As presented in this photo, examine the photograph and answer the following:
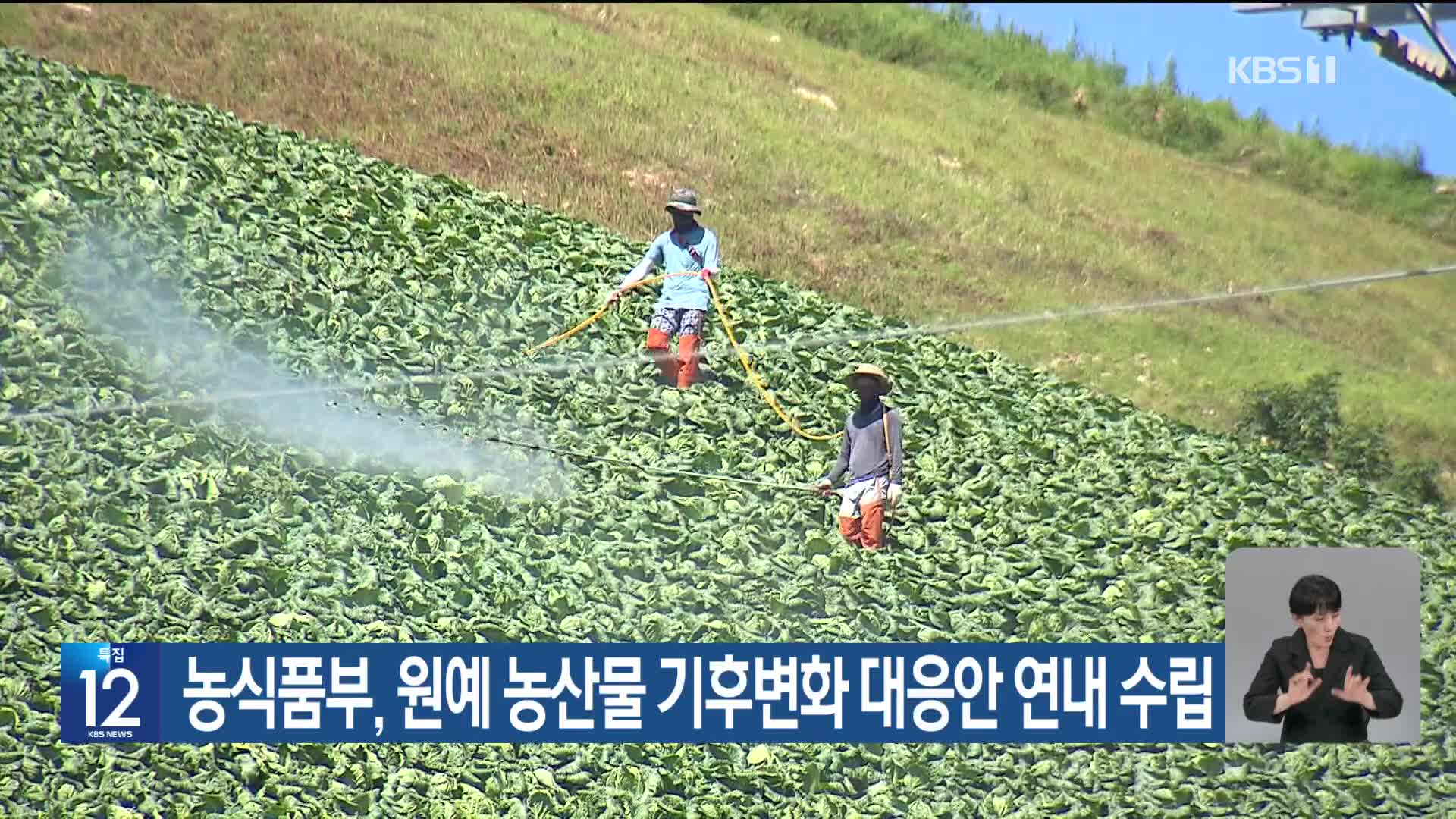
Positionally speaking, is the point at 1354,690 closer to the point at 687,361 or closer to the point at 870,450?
the point at 870,450

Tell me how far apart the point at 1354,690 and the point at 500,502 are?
5.16 metres

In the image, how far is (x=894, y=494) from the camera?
12.0 m

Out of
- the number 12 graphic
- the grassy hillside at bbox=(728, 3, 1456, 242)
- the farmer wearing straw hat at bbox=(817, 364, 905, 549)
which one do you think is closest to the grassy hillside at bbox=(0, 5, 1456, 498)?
the grassy hillside at bbox=(728, 3, 1456, 242)

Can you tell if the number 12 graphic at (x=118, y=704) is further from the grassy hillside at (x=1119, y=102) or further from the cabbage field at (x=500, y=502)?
the grassy hillside at (x=1119, y=102)

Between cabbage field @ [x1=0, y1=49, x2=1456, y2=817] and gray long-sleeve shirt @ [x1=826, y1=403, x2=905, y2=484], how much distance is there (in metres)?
0.62

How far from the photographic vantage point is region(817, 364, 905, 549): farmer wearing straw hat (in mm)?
11875

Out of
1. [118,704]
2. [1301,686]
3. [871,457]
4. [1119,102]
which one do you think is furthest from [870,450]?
[1119,102]

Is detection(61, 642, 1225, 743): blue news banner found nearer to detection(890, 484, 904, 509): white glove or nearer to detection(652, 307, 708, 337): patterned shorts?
detection(890, 484, 904, 509): white glove

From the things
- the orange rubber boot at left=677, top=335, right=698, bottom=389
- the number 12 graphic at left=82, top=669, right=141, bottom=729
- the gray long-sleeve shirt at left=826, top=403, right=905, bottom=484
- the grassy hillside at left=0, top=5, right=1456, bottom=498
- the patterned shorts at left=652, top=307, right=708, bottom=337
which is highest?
the grassy hillside at left=0, top=5, right=1456, bottom=498

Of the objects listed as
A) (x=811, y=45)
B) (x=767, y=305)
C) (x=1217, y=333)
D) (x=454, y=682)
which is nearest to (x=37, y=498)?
(x=454, y=682)

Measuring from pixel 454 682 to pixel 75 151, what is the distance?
6505 mm

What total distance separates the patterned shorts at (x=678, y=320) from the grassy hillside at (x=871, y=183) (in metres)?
1.69

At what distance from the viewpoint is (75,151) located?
15000 mm

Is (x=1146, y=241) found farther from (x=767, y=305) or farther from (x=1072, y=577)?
(x=1072, y=577)
